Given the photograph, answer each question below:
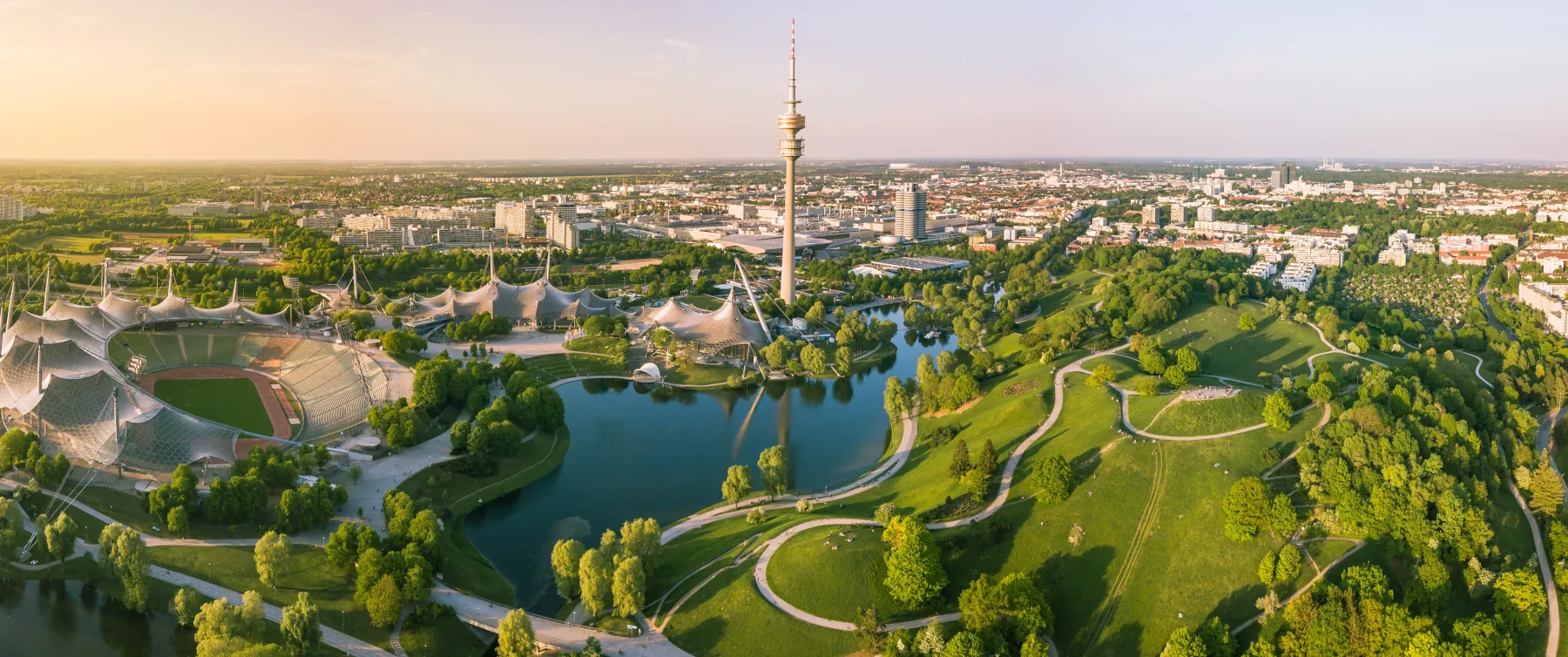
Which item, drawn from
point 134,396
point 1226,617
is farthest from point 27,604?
point 1226,617

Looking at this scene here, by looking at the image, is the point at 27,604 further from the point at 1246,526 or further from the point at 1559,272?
the point at 1559,272

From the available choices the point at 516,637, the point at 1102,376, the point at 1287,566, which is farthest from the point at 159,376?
the point at 1287,566

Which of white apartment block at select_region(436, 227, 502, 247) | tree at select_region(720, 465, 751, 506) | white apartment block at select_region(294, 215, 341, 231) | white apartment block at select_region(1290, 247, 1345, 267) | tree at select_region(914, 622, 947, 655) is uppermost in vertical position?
white apartment block at select_region(294, 215, 341, 231)

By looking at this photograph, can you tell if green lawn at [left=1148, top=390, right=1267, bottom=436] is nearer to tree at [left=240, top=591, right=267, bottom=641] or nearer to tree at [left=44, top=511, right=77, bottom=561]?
tree at [left=240, top=591, right=267, bottom=641]

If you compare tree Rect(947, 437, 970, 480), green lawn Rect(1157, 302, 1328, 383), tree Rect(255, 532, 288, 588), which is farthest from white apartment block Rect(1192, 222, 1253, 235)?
tree Rect(255, 532, 288, 588)

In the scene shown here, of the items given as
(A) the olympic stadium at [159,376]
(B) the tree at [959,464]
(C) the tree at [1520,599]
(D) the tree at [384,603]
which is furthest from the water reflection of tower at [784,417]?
(C) the tree at [1520,599]
